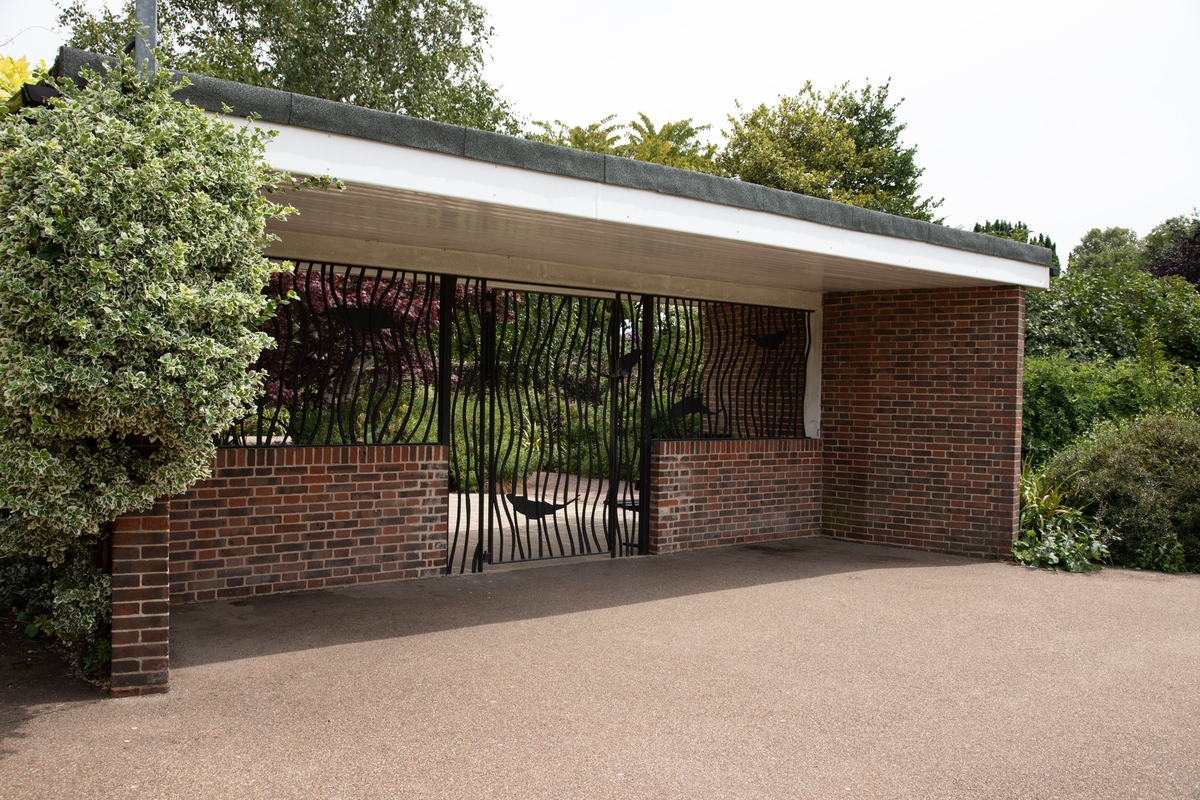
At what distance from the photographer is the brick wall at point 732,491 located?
8930mm

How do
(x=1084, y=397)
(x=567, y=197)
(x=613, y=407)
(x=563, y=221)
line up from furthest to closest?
(x=1084, y=397) < (x=613, y=407) < (x=563, y=221) < (x=567, y=197)

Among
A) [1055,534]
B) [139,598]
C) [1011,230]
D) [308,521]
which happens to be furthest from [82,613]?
[1011,230]

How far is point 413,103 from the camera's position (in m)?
21.0

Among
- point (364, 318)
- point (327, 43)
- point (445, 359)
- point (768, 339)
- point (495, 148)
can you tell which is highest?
point (327, 43)

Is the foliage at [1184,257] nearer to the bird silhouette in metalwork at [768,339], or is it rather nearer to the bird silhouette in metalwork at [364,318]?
the bird silhouette in metalwork at [768,339]

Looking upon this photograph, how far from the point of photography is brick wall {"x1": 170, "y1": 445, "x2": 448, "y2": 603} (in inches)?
256

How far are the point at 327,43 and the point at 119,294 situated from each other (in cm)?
1830

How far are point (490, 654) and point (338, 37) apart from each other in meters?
18.0

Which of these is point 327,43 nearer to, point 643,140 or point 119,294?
point 643,140

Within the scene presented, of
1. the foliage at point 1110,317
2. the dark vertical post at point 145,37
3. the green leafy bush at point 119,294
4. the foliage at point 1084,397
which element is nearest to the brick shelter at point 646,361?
the dark vertical post at point 145,37

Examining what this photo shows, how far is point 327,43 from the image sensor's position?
20359 millimetres

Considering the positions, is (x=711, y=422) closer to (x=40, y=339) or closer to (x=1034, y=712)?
(x=1034, y=712)

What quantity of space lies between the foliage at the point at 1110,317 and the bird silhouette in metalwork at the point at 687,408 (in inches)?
275

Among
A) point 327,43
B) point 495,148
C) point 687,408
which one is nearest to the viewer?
point 495,148
